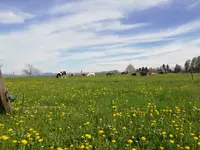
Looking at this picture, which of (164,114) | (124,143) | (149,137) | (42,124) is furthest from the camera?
(164,114)

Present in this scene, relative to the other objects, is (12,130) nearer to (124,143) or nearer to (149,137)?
(124,143)

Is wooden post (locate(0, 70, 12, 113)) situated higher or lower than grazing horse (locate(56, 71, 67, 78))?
lower

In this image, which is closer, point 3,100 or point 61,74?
point 3,100

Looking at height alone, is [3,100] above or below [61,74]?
below

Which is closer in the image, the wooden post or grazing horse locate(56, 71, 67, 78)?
the wooden post

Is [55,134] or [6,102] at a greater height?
[6,102]

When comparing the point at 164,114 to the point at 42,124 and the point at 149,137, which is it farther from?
the point at 42,124

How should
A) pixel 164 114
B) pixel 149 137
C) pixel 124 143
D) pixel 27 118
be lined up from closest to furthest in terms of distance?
1. pixel 124 143
2. pixel 149 137
3. pixel 27 118
4. pixel 164 114

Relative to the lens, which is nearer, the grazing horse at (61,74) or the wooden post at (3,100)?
the wooden post at (3,100)

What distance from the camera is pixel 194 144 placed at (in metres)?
4.42

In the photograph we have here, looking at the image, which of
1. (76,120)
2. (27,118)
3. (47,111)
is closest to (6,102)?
(27,118)

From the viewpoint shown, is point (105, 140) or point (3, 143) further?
point (105, 140)

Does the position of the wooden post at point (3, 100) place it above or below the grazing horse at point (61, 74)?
below

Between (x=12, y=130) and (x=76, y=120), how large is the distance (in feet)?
6.02
